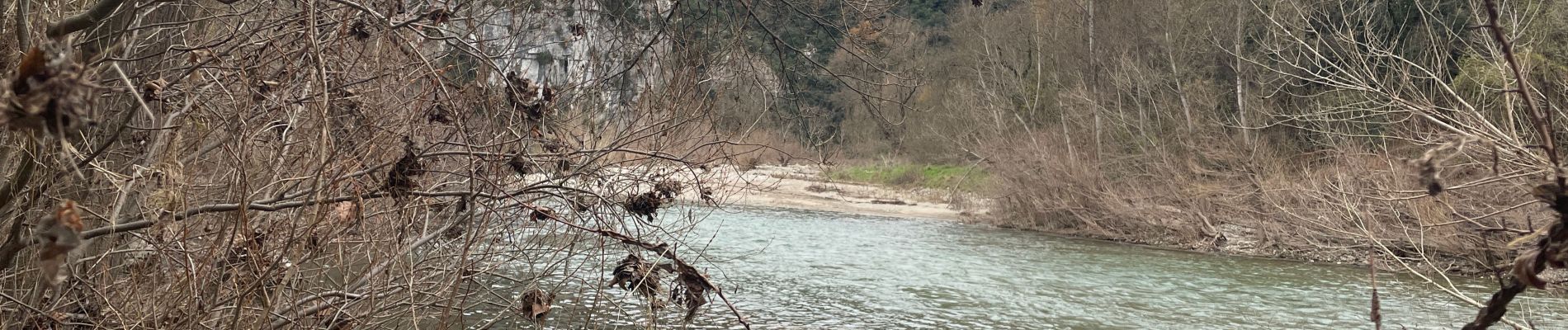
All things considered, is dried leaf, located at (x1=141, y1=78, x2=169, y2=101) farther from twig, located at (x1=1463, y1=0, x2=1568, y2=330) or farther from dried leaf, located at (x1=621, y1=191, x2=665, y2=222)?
twig, located at (x1=1463, y1=0, x2=1568, y2=330)

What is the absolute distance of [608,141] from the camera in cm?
852

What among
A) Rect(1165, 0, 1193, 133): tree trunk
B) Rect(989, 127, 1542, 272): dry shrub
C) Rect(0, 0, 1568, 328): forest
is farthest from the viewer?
Rect(1165, 0, 1193, 133): tree trunk

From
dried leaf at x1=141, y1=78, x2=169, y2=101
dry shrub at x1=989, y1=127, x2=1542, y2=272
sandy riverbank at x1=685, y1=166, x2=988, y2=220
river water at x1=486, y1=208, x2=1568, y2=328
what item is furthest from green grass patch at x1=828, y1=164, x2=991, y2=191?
dried leaf at x1=141, y1=78, x2=169, y2=101

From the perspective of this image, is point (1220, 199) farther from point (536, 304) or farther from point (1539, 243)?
point (1539, 243)

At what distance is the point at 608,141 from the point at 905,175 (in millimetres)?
24511

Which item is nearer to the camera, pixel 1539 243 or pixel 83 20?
pixel 1539 243

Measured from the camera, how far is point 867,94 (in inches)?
244

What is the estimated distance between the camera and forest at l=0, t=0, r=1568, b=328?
316 centimetres

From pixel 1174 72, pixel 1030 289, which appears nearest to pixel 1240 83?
pixel 1174 72

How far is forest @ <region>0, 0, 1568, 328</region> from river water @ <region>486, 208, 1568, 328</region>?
2.22 ft

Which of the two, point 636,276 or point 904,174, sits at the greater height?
point 904,174

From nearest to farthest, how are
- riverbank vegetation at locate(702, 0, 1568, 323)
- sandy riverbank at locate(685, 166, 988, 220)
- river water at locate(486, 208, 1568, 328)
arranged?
1. river water at locate(486, 208, 1568, 328)
2. riverbank vegetation at locate(702, 0, 1568, 323)
3. sandy riverbank at locate(685, 166, 988, 220)

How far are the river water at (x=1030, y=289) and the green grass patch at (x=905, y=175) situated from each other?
448 inches

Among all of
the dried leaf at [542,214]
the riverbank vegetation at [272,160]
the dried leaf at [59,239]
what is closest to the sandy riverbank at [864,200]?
the riverbank vegetation at [272,160]
